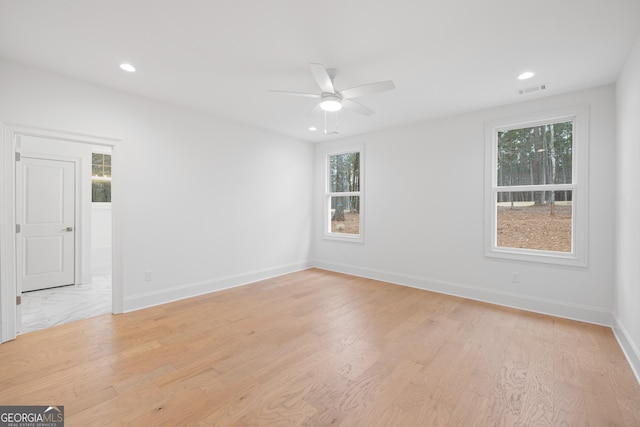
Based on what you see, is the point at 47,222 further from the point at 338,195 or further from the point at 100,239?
the point at 338,195

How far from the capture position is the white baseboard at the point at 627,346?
2178 millimetres

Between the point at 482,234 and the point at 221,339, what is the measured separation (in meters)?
3.54

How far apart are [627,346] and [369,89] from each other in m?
3.22

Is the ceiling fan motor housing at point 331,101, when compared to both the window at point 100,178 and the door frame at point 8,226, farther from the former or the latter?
the window at point 100,178

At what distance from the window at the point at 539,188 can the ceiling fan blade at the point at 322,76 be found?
2.53m

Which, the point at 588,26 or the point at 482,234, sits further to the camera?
the point at 482,234

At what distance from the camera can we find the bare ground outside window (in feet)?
11.2

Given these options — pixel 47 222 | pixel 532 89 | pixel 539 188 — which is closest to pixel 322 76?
pixel 532 89

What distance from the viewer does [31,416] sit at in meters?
1.73

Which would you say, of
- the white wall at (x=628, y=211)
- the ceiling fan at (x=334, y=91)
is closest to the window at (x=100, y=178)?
the ceiling fan at (x=334, y=91)

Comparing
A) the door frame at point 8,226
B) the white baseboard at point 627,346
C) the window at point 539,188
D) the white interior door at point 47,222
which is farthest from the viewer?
the white interior door at point 47,222

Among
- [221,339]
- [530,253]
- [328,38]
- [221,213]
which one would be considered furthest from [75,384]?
[530,253]

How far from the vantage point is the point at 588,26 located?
208 centimetres

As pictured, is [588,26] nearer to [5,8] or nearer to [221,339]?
[221,339]
